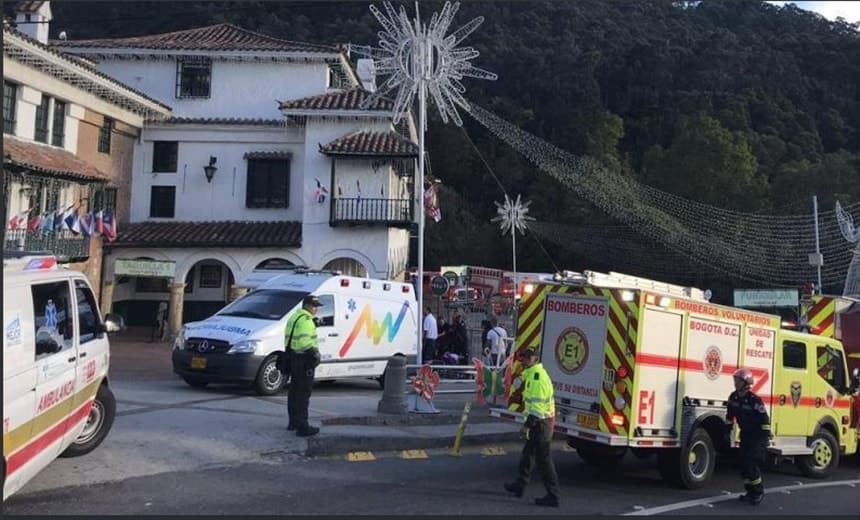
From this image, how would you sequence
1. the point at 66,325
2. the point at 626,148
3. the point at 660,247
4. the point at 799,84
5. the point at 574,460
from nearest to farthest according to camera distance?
the point at 66,325
the point at 574,460
the point at 660,247
the point at 799,84
the point at 626,148

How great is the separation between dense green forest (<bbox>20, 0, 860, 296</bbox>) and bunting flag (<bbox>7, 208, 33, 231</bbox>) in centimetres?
1559

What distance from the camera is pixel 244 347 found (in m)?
14.0

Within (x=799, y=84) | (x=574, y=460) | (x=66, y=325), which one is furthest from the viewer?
(x=799, y=84)

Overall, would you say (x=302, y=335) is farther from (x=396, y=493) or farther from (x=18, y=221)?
(x=18, y=221)

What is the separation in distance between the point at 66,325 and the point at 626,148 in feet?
210

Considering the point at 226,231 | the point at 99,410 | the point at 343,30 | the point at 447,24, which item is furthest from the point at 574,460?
the point at 343,30

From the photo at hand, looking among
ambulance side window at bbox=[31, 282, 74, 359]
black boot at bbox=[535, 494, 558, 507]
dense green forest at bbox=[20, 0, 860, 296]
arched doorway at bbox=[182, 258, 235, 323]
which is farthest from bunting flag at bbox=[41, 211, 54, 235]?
black boot at bbox=[535, 494, 558, 507]

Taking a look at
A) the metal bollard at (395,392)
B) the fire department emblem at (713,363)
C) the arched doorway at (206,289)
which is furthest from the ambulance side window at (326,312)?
the arched doorway at (206,289)

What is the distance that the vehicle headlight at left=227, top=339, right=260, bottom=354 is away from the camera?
14008mm

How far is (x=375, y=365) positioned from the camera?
1675 centimetres

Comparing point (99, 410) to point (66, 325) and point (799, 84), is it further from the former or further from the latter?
point (799, 84)

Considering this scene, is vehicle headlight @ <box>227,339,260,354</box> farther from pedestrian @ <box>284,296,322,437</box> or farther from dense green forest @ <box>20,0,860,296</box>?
dense green forest @ <box>20,0,860,296</box>

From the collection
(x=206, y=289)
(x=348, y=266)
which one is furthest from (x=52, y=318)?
(x=206, y=289)

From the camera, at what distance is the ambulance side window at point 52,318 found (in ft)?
22.8
